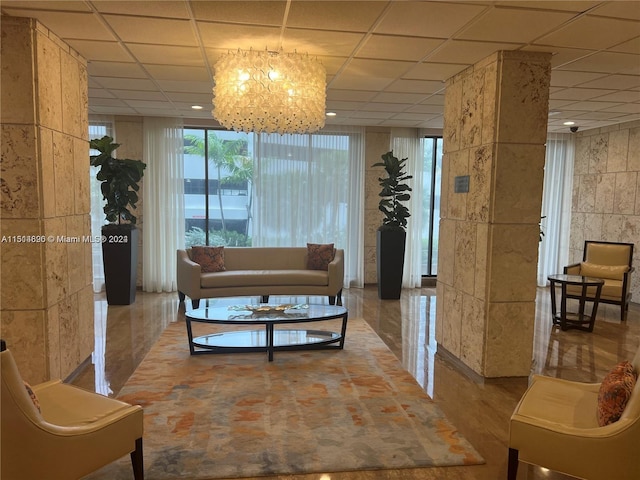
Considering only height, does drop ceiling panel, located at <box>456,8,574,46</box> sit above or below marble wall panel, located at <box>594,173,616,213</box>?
above

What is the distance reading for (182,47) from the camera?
12.5ft

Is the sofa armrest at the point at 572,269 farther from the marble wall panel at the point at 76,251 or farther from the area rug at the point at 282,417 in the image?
the marble wall panel at the point at 76,251

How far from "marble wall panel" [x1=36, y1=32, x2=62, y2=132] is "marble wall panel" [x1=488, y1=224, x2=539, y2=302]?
356cm

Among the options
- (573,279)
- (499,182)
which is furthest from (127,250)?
(573,279)

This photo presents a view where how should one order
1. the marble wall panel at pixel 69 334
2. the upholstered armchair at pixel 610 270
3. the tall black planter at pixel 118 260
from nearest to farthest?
the marble wall panel at pixel 69 334 < the upholstered armchair at pixel 610 270 < the tall black planter at pixel 118 260

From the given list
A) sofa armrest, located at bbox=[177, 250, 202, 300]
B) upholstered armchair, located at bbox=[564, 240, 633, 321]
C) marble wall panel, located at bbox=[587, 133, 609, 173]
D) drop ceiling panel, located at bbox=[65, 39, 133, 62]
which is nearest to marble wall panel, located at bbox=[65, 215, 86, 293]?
drop ceiling panel, located at bbox=[65, 39, 133, 62]

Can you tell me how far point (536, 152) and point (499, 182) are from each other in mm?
411

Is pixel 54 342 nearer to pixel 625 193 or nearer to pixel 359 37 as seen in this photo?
pixel 359 37

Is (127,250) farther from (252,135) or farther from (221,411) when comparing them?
(221,411)

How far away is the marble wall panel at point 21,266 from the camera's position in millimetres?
3338

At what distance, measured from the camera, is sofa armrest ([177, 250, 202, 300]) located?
251 inches

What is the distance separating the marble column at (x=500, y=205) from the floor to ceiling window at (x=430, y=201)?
4435 mm

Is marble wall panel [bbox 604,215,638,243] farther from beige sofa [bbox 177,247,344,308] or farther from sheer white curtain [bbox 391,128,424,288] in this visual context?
beige sofa [bbox 177,247,344,308]

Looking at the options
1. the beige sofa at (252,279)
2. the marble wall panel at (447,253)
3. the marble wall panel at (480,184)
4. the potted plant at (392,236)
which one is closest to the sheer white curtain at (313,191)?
the beige sofa at (252,279)
